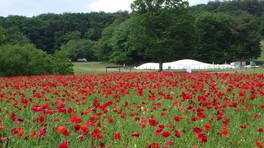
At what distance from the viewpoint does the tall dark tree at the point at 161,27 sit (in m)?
53.1

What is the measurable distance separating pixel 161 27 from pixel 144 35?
3317 millimetres

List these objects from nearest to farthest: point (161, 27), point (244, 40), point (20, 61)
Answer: point (20, 61) → point (161, 27) → point (244, 40)

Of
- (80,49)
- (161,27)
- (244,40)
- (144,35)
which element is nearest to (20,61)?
(144,35)

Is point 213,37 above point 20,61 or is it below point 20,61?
above

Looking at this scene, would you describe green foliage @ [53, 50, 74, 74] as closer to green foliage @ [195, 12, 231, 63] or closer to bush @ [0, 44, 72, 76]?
bush @ [0, 44, 72, 76]

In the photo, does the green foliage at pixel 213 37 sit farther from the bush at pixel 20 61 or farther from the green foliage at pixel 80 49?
the bush at pixel 20 61

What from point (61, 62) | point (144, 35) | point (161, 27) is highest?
point (161, 27)

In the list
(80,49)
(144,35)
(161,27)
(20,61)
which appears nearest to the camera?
(20,61)

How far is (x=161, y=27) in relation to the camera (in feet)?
180

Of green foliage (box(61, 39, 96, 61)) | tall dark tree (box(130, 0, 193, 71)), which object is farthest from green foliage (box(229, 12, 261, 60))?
green foliage (box(61, 39, 96, 61))

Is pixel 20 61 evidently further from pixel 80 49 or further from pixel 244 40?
pixel 80 49

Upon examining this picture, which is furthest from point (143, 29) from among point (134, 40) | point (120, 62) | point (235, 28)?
point (235, 28)

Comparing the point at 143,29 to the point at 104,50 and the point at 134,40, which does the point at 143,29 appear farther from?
the point at 104,50

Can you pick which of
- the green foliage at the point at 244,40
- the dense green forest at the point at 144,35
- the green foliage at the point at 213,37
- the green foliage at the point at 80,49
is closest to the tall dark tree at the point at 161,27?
the dense green forest at the point at 144,35
